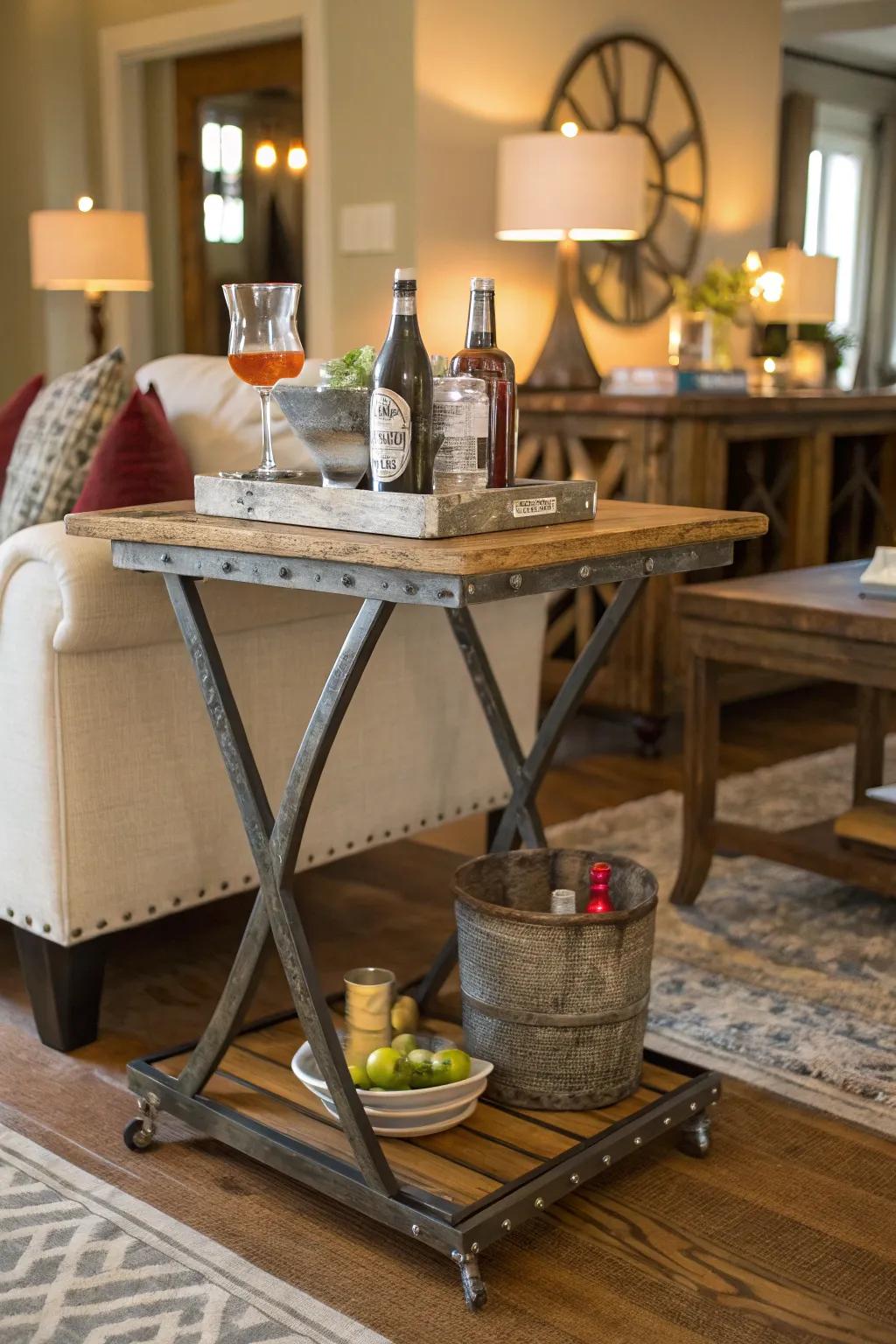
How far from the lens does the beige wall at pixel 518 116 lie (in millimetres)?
4137

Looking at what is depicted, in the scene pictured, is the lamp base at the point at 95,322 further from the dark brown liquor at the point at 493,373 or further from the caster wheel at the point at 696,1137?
the caster wheel at the point at 696,1137

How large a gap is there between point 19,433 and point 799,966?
5.90 ft

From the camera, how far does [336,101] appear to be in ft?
14.0

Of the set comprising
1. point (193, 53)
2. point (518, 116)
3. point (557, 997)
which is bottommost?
point (557, 997)

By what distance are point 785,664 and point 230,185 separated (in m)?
3.67

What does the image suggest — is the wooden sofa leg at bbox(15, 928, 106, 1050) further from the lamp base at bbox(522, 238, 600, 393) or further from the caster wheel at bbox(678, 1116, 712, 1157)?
the lamp base at bbox(522, 238, 600, 393)

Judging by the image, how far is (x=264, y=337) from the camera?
177cm

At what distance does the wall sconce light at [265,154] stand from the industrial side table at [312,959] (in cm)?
382

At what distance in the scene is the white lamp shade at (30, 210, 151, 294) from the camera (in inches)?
185

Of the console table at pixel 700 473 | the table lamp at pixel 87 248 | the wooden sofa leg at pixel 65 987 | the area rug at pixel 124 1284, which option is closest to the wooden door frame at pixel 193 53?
the table lamp at pixel 87 248

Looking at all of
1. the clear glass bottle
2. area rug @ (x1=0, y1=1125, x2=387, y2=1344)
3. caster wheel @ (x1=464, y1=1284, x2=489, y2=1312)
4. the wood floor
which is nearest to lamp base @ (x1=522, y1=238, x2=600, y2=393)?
the wood floor

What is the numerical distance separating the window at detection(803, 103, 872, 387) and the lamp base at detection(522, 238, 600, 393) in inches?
169

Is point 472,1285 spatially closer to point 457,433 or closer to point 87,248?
point 457,433

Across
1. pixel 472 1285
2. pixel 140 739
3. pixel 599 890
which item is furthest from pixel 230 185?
pixel 472 1285
